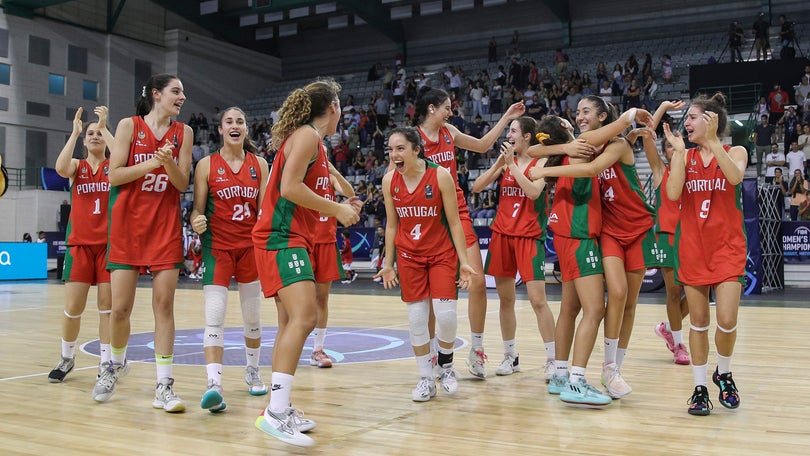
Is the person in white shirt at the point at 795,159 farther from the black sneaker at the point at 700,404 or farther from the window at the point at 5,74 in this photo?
the window at the point at 5,74

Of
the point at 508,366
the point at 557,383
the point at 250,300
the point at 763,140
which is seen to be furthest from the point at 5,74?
the point at 557,383

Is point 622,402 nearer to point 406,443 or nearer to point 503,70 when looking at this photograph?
point 406,443

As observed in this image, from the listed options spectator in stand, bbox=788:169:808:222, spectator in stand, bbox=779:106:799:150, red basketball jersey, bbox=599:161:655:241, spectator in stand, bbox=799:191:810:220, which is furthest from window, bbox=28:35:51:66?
red basketball jersey, bbox=599:161:655:241

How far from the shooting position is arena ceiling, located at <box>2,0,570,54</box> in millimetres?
26516

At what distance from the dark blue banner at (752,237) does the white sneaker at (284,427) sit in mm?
10459

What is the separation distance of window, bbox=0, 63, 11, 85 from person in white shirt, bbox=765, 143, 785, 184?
2337 cm

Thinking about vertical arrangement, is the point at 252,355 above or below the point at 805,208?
below

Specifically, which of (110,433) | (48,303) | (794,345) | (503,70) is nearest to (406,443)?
(110,433)

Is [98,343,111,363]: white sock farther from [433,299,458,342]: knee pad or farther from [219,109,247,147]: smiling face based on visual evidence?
[433,299,458,342]: knee pad

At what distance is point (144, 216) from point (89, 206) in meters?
1.26

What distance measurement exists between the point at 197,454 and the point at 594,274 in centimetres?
254

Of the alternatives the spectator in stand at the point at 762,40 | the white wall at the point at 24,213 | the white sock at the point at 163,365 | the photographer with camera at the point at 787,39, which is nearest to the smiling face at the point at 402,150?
the white sock at the point at 163,365

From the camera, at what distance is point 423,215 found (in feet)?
16.6

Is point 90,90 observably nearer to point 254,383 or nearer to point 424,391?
point 254,383
